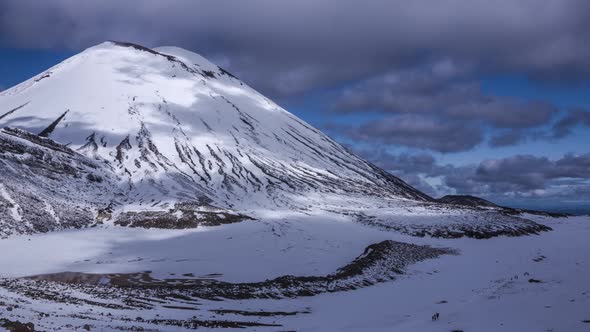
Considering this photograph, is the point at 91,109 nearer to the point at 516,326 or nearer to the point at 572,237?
the point at 572,237

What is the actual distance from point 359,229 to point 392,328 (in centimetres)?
4148

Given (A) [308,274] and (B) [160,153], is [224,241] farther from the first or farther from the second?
(B) [160,153]

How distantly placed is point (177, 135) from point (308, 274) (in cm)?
9152

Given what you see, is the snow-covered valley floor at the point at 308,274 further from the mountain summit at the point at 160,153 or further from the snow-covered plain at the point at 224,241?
the mountain summit at the point at 160,153

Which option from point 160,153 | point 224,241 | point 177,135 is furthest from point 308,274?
point 177,135

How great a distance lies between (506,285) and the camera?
3077cm

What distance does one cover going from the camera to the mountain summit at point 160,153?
64.0 metres

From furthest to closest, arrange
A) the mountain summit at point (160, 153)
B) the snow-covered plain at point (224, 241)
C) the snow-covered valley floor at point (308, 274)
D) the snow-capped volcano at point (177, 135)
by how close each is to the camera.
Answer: the snow-capped volcano at point (177, 135) → the mountain summit at point (160, 153) → the snow-covered plain at point (224, 241) → the snow-covered valley floor at point (308, 274)

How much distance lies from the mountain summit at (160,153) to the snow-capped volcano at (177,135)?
412 millimetres

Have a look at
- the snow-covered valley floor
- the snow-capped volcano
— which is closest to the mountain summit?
the snow-capped volcano

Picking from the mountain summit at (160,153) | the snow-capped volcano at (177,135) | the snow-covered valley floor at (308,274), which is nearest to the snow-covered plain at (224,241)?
the snow-covered valley floor at (308,274)

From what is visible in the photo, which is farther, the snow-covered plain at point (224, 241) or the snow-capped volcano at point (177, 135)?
the snow-capped volcano at point (177, 135)

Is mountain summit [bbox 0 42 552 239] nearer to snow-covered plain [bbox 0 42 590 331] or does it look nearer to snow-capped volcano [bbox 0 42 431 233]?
snow-capped volcano [bbox 0 42 431 233]

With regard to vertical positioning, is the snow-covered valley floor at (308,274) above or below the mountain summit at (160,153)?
below
